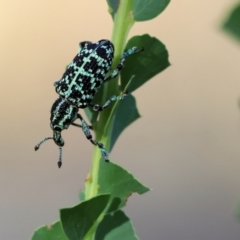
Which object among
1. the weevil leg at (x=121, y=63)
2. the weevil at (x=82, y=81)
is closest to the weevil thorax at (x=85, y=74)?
the weevil at (x=82, y=81)

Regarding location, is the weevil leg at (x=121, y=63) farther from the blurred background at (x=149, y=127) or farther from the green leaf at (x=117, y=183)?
the blurred background at (x=149, y=127)

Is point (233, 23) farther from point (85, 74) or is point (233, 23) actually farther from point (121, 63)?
point (85, 74)

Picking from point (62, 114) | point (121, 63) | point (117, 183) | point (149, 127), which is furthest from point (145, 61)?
point (149, 127)

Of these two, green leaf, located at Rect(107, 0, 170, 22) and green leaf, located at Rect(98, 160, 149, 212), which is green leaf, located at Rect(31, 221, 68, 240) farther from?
green leaf, located at Rect(107, 0, 170, 22)

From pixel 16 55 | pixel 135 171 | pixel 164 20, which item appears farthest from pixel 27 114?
pixel 164 20

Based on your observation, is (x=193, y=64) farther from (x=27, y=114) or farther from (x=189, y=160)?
(x=27, y=114)

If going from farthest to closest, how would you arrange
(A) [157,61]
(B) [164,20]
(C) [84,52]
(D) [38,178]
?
(D) [38,178] → (B) [164,20] → (C) [84,52] → (A) [157,61]

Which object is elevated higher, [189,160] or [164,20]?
[164,20]

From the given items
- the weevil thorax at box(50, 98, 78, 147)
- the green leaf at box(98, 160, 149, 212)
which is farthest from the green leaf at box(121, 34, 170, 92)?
the weevil thorax at box(50, 98, 78, 147)
